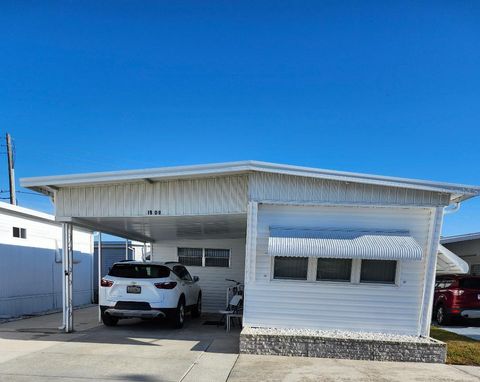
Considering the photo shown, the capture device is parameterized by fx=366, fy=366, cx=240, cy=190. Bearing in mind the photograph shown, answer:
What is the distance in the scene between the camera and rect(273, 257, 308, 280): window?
673 centimetres

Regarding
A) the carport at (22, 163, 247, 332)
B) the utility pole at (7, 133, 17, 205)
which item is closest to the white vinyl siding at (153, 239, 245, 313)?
the carport at (22, 163, 247, 332)

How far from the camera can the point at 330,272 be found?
672 centimetres

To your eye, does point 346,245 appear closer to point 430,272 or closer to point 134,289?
point 430,272

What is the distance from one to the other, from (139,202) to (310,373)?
14.0 ft

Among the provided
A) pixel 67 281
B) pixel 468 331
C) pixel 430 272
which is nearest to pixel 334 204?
pixel 430 272

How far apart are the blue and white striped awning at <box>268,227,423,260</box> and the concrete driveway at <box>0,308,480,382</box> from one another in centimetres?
172

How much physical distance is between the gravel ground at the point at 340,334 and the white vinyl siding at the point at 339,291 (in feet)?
0.31

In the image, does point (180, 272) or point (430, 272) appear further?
point (180, 272)

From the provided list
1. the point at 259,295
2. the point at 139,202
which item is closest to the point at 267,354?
the point at 259,295

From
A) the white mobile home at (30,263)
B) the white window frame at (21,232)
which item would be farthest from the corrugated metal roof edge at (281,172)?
the white window frame at (21,232)

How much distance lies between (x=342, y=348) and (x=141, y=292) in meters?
4.24

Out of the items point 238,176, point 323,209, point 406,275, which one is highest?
point 238,176

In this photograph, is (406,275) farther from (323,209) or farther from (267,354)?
(267,354)

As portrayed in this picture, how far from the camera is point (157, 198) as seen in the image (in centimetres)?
712
